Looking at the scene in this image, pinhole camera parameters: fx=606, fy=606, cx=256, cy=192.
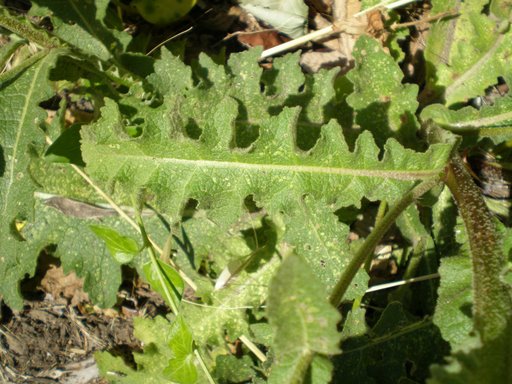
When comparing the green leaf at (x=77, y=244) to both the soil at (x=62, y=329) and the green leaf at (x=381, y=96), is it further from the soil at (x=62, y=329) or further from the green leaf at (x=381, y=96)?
the green leaf at (x=381, y=96)

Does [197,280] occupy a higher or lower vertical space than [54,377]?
higher

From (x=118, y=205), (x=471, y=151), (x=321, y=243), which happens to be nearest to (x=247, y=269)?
(x=321, y=243)

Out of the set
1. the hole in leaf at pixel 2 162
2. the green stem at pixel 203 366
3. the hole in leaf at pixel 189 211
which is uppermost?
the hole in leaf at pixel 2 162

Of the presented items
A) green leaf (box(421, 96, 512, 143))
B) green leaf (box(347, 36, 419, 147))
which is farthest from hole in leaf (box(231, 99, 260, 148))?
green leaf (box(421, 96, 512, 143))

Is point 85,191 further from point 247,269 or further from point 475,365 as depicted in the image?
point 475,365

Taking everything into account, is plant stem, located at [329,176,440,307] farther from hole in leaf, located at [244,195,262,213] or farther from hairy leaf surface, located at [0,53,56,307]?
hairy leaf surface, located at [0,53,56,307]

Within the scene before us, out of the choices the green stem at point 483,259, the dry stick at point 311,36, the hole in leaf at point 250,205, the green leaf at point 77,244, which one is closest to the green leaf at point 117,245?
the green leaf at point 77,244
